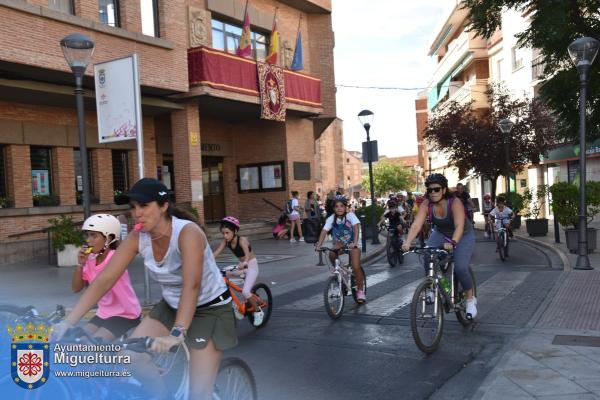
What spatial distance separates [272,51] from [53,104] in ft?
27.8

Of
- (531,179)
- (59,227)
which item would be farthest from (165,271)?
(531,179)

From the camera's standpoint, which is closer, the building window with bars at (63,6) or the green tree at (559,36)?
the green tree at (559,36)

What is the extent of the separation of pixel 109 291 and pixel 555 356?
398 cm

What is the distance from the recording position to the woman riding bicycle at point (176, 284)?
2939 millimetres

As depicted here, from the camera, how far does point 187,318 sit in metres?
2.87

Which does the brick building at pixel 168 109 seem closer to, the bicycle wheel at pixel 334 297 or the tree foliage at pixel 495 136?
the tree foliage at pixel 495 136

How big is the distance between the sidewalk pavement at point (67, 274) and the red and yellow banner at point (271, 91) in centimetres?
547

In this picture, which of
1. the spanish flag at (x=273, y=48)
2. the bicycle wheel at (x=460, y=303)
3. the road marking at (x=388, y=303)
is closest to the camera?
the bicycle wheel at (x=460, y=303)

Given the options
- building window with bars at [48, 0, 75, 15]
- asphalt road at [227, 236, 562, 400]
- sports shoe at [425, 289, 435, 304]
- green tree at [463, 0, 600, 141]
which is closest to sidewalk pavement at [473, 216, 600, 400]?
asphalt road at [227, 236, 562, 400]

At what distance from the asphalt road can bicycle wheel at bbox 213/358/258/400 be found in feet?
4.53

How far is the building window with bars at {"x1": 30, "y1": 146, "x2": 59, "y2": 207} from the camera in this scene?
16812 millimetres

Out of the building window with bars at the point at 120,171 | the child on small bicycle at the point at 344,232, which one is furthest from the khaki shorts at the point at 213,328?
the building window with bars at the point at 120,171

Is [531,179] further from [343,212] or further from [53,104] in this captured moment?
[343,212]

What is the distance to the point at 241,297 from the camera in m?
7.75
